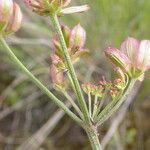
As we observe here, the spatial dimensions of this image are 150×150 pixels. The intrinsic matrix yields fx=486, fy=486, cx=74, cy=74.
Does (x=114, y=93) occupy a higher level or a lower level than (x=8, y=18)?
lower

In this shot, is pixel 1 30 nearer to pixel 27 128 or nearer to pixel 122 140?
pixel 122 140

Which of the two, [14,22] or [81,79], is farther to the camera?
[81,79]

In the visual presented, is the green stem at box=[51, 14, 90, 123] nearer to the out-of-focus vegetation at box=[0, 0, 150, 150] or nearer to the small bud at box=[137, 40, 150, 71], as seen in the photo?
the small bud at box=[137, 40, 150, 71]

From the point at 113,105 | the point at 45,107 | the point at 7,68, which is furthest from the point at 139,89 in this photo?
the point at 113,105

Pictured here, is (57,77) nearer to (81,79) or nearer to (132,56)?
(132,56)

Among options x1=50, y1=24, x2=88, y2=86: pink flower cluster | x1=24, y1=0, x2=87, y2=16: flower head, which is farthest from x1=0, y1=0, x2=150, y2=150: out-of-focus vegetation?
x1=24, y1=0, x2=87, y2=16: flower head

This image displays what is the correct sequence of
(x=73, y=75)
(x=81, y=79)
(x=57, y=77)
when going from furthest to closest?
(x=81, y=79)
(x=57, y=77)
(x=73, y=75)

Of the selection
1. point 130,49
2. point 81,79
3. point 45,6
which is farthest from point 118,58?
point 81,79
